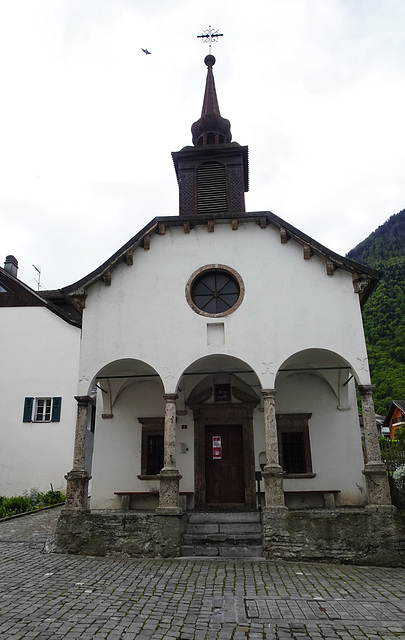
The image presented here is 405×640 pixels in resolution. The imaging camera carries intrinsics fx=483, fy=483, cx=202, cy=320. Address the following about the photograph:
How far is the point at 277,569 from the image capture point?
29.2 ft

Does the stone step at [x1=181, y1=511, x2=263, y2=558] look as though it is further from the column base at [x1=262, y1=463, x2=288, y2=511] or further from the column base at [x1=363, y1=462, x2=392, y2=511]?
the column base at [x1=363, y1=462, x2=392, y2=511]

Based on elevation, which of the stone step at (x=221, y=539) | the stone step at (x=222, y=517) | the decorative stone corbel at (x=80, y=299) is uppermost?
the decorative stone corbel at (x=80, y=299)

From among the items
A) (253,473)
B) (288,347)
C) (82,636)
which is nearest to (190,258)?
(288,347)

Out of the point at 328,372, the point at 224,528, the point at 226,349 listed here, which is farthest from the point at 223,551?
the point at 328,372

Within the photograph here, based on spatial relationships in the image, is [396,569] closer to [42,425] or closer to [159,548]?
[159,548]

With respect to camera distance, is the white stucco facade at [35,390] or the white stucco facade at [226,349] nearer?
the white stucco facade at [226,349]

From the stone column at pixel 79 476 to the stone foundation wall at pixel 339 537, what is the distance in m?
4.13

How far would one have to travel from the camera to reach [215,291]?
495 inches

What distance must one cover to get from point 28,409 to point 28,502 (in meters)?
3.84

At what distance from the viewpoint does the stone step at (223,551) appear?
10086 mm

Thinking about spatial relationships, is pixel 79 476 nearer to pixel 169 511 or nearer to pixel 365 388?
pixel 169 511

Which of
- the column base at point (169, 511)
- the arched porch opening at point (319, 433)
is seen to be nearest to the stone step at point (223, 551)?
the column base at point (169, 511)

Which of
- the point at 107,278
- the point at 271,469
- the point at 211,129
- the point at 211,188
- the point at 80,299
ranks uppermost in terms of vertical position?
the point at 211,129

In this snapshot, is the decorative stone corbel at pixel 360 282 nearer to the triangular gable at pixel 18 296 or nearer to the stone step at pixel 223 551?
the stone step at pixel 223 551
